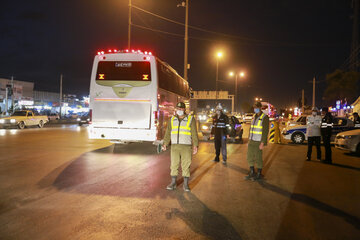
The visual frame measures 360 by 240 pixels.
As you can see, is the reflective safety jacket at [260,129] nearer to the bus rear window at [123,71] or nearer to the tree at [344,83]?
the bus rear window at [123,71]

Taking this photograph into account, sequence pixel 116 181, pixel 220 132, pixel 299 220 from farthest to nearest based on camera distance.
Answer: pixel 220 132 < pixel 116 181 < pixel 299 220

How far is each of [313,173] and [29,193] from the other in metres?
7.26

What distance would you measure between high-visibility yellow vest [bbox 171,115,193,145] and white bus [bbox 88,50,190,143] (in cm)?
474

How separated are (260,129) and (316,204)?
7.69 ft

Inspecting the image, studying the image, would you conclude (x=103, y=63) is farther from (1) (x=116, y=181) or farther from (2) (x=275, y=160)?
(2) (x=275, y=160)

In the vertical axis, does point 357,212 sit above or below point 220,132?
below

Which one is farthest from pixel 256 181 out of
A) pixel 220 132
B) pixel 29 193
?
pixel 29 193

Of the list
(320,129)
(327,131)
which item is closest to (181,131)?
(320,129)

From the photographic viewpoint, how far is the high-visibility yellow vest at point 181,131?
20.1 feet

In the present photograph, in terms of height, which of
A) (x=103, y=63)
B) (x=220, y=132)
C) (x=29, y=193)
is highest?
(x=103, y=63)

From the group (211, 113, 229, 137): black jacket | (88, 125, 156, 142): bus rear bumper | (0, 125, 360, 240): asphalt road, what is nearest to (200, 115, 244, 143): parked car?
(211, 113, 229, 137): black jacket

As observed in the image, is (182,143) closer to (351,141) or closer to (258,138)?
(258,138)

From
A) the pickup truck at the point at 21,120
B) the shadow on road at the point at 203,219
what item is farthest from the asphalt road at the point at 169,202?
the pickup truck at the point at 21,120

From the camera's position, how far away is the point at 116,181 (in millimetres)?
6906
